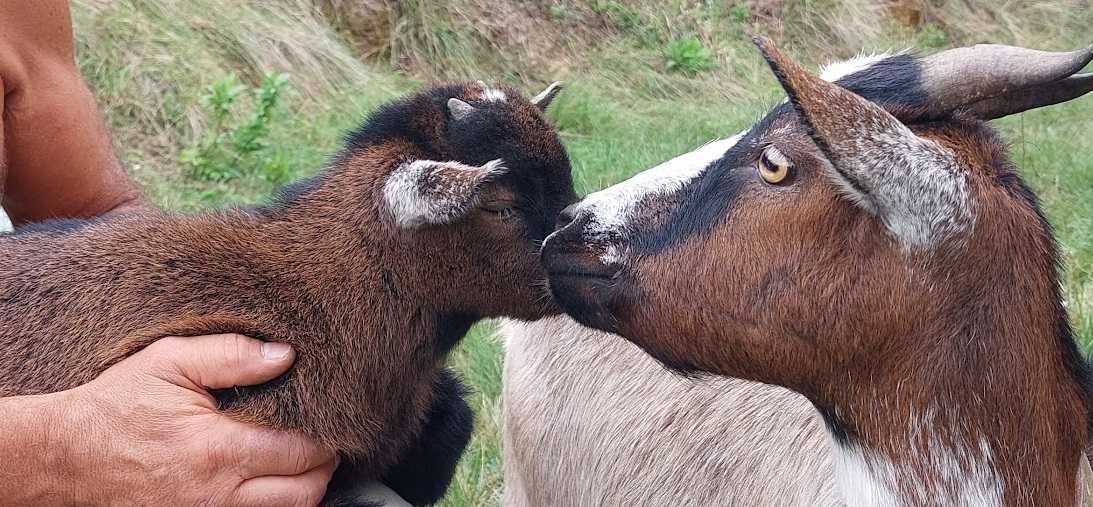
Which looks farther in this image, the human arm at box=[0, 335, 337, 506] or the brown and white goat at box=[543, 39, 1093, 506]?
the human arm at box=[0, 335, 337, 506]

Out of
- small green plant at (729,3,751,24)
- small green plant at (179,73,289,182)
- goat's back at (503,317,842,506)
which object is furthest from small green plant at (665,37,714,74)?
goat's back at (503,317,842,506)

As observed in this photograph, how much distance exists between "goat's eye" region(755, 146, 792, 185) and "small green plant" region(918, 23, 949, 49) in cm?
1329

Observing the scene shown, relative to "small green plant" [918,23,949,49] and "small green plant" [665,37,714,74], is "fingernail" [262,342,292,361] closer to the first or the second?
"small green plant" [665,37,714,74]

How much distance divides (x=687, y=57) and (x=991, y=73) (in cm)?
1058

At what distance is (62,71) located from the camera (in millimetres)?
3379

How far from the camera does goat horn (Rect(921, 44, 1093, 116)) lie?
2.08 metres

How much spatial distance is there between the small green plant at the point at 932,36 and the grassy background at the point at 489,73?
0.05m

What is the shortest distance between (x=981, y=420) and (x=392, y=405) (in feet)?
4.18

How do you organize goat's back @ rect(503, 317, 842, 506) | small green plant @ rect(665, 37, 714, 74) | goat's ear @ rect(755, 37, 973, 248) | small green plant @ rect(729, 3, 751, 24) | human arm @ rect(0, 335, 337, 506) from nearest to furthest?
goat's ear @ rect(755, 37, 973, 248) → human arm @ rect(0, 335, 337, 506) → goat's back @ rect(503, 317, 842, 506) → small green plant @ rect(665, 37, 714, 74) → small green plant @ rect(729, 3, 751, 24)

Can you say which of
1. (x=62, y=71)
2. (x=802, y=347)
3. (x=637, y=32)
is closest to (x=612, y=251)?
(x=802, y=347)

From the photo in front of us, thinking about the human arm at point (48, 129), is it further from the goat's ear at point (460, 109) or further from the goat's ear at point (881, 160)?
the goat's ear at point (881, 160)

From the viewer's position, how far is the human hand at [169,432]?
2.43 metres

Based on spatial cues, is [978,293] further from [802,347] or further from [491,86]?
[491,86]

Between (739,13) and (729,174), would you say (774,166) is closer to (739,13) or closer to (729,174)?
(729,174)
